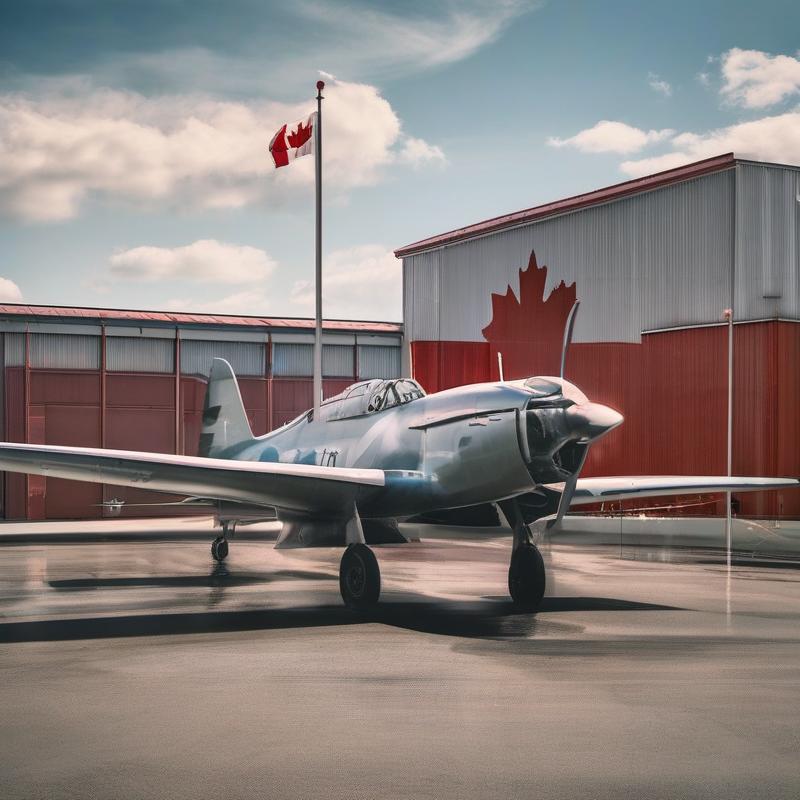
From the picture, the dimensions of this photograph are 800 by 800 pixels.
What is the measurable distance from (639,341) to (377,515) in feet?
49.4

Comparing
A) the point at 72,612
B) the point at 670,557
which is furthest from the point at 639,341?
the point at 72,612

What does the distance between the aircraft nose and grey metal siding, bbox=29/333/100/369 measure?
23.2 meters

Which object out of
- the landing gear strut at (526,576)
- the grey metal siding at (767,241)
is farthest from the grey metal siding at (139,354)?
the landing gear strut at (526,576)

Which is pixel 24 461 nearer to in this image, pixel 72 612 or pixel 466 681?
pixel 72 612

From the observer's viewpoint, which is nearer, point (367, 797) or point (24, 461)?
point (367, 797)

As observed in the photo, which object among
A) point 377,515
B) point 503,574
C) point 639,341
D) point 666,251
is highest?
Result: point 666,251

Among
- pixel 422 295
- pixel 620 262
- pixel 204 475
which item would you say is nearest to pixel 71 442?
pixel 422 295

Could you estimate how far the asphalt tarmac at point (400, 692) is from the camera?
5.47m

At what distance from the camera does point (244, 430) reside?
19.0 m

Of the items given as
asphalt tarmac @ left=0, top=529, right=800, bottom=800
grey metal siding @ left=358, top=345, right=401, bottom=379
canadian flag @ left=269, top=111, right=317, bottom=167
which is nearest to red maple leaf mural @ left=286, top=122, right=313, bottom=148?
canadian flag @ left=269, top=111, right=317, bottom=167

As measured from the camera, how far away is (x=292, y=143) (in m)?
25.8

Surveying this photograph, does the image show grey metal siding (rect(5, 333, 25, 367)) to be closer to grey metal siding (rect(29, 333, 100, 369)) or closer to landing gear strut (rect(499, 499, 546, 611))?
grey metal siding (rect(29, 333, 100, 369))

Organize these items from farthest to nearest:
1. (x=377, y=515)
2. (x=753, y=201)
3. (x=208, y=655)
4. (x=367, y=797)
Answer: (x=753, y=201), (x=377, y=515), (x=208, y=655), (x=367, y=797)

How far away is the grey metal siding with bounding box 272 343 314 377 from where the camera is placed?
109 ft
